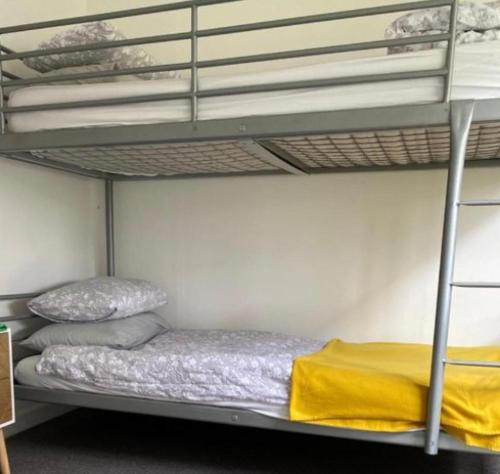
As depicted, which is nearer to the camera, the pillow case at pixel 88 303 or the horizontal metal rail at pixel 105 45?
the horizontal metal rail at pixel 105 45

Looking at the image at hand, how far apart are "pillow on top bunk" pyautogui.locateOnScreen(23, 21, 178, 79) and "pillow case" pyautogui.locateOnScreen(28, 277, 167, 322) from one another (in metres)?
1.12

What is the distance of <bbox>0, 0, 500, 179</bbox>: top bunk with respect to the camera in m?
1.41

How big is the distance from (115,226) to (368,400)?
6.87 feet

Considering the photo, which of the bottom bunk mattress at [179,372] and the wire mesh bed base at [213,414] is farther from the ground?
the bottom bunk mattress at [179,372]

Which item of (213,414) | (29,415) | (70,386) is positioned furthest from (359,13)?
(29,415)

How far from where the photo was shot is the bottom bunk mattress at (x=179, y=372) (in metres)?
1.69

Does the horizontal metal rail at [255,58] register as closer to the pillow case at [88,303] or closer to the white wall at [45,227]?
the white wall at [45,227]

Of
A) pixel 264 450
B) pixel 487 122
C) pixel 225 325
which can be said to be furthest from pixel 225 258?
pixel 487 122

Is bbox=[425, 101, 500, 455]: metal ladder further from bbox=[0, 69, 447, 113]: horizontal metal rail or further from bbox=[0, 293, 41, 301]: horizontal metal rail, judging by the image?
bbox=[0, 293, 41, 301]: horizontal metal rail

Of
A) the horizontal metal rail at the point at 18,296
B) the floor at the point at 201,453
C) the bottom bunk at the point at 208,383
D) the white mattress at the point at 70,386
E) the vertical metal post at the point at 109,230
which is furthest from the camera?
the vertical metal post at the point at 109,230

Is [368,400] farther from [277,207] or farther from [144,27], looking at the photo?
[144,27]

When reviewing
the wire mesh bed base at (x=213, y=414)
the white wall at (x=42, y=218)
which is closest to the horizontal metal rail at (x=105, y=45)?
the white wall at (x=42, y=218)

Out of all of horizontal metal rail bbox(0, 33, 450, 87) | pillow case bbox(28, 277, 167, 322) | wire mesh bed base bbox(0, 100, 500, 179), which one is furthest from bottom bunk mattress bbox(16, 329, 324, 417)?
horizontal metal rail bbox(0, 33, 450, 87)

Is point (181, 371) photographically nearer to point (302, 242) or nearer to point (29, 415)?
point (302, 242)
